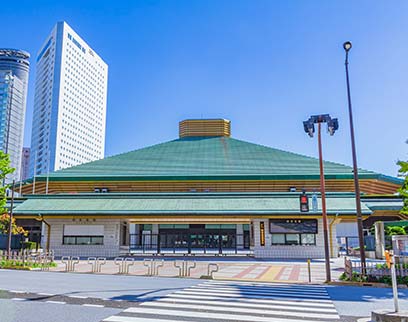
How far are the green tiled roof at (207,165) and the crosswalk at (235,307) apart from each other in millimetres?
29732

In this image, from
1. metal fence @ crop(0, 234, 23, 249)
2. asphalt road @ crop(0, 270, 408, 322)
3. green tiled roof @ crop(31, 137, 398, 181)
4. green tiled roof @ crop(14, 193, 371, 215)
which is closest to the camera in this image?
asphalt road @ crop(0, 270, 408, 322)

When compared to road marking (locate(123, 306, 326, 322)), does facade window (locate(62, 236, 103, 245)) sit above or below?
above

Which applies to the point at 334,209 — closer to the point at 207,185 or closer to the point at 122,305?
the point at 207,185

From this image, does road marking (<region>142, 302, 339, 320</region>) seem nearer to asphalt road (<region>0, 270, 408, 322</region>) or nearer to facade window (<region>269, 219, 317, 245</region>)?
asphalt road (<region>0, 270, 408, 322</region>)

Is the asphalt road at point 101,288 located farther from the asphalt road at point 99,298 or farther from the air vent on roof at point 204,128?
the air vent on roof at point 204,128

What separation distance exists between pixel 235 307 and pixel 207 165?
3703 cm

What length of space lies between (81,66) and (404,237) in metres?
188

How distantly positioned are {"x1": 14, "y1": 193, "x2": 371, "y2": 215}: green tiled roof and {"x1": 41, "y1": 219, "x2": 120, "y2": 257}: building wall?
141cm

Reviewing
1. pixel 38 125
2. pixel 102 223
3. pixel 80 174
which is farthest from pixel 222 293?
pixel 38 125

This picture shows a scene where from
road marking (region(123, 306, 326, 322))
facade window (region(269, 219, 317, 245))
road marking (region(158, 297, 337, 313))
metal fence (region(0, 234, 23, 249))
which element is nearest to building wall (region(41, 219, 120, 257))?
metal fence (region(0, 234, 23, 249))

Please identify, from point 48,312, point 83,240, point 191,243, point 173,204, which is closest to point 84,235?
point 83,240

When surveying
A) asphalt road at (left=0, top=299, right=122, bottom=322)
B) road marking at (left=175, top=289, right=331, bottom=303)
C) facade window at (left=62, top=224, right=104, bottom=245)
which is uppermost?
facade window at (left=62, top=224, right=104, bottom=245)

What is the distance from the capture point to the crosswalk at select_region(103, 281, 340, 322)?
31.3ft

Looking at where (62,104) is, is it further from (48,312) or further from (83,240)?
(48,312)
